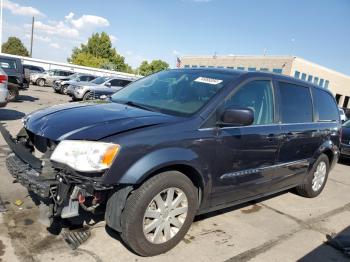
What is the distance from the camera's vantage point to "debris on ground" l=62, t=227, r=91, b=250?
135 inches

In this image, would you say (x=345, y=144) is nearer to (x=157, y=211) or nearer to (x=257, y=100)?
(x=257, y=100)

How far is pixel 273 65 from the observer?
39969 mm

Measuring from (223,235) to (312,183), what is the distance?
2.56 meters

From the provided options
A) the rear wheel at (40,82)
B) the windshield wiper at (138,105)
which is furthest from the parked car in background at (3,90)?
the rear wheel at (40,82)

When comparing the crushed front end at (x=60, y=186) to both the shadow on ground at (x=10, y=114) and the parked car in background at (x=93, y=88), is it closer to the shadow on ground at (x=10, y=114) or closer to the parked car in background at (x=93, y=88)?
the shadow on ground at (x=10, y=114)

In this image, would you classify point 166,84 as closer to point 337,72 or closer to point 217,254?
point 217,254

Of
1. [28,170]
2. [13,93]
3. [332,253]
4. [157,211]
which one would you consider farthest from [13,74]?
[332,253]

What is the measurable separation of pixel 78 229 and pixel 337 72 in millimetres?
49659

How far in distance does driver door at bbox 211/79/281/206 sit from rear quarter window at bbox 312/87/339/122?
5.13ft

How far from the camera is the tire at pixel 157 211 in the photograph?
10.5ft


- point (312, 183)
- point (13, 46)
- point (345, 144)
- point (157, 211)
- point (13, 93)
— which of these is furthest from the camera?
point (13, 46)

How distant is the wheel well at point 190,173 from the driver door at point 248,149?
0.18m

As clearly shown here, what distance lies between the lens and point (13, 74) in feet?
49.6

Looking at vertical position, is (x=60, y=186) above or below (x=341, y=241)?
above
